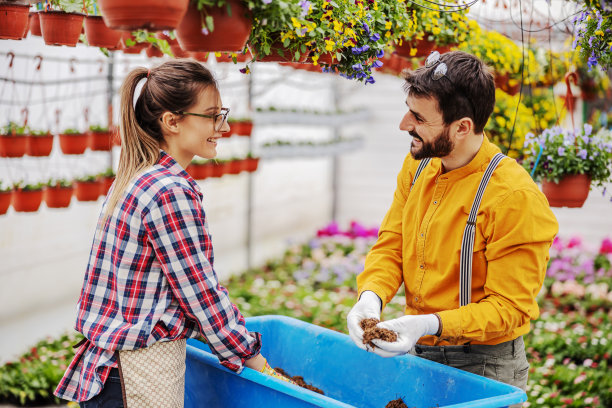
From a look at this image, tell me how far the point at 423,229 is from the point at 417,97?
1.26ft

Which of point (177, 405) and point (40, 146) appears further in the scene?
point (40, 146)

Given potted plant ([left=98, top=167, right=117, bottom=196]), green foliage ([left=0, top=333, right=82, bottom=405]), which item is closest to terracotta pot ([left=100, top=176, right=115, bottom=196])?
potted plant ([left=98, top=167, right=117, bottom=196])

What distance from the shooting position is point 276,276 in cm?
663

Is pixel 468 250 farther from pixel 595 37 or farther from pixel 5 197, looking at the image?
pixel 5 197

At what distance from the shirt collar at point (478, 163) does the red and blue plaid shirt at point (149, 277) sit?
0.74m

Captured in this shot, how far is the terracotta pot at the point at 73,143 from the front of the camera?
4320mm

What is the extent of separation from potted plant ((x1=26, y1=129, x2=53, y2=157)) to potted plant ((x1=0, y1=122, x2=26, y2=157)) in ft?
0.10

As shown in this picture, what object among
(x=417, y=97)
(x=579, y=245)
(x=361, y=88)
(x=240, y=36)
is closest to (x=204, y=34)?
(x=240, y=36)

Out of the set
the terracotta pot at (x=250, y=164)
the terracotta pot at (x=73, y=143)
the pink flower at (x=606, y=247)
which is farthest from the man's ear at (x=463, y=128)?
the pink flower at (x=606, y=247)

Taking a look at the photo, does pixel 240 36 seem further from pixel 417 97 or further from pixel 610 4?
pixel 610 4

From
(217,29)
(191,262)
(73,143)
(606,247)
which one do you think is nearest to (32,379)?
(73,143)

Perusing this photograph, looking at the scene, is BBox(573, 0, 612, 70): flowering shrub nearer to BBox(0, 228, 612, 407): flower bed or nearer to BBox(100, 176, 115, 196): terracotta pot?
BBox(0, 228, 612, 407): flower bed

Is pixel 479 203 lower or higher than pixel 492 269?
higher

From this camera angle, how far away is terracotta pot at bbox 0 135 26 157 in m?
3.85
